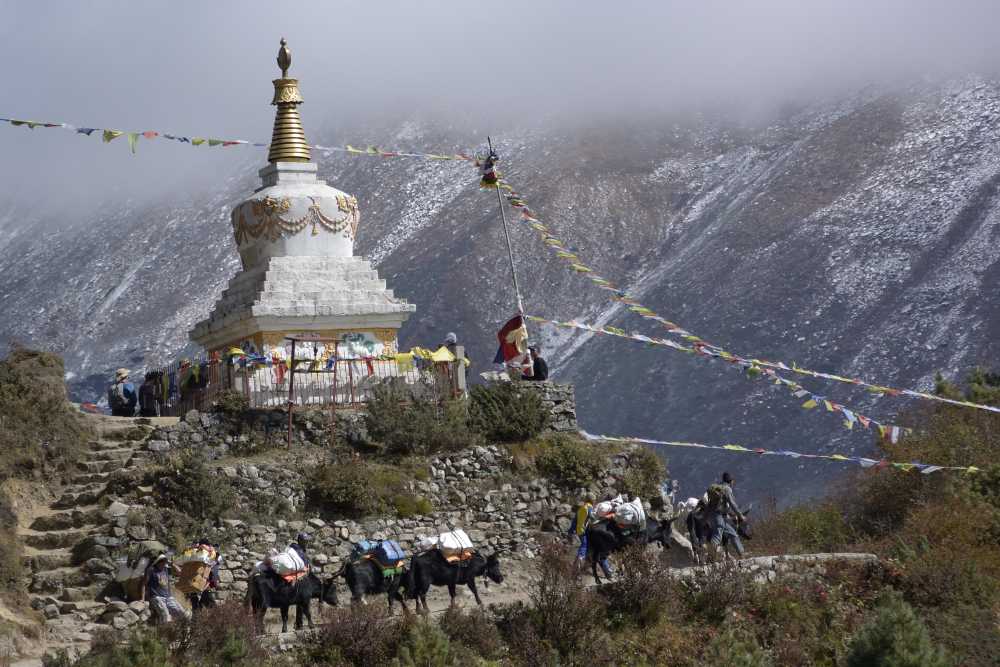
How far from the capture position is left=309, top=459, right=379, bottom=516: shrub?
19391 mm

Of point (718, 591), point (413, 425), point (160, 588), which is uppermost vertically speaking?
point (413, 425)

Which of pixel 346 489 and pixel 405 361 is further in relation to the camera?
pixel 405 361

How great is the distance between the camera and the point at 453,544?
16234mm

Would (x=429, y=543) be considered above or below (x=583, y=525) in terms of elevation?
below

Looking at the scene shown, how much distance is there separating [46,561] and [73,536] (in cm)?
59

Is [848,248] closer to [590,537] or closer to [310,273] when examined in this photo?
[310,273]

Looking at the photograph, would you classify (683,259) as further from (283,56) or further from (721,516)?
(721,516)

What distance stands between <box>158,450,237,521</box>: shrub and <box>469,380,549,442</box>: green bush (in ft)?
16.9

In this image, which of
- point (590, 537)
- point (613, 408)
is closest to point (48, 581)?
point (590, 537)

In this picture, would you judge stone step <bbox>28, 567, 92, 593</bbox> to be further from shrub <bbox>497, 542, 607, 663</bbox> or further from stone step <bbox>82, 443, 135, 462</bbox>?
shrub <bbox>497, 542, 607, 663</bbox>

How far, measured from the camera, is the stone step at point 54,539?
1753cm

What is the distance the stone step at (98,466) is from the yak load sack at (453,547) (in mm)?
6078

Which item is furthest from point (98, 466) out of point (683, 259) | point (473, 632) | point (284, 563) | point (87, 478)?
point (683, 259)

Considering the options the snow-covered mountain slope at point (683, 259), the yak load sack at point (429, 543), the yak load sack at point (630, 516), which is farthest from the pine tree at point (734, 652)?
the snow-covered mountain slope at point (683, 259)
